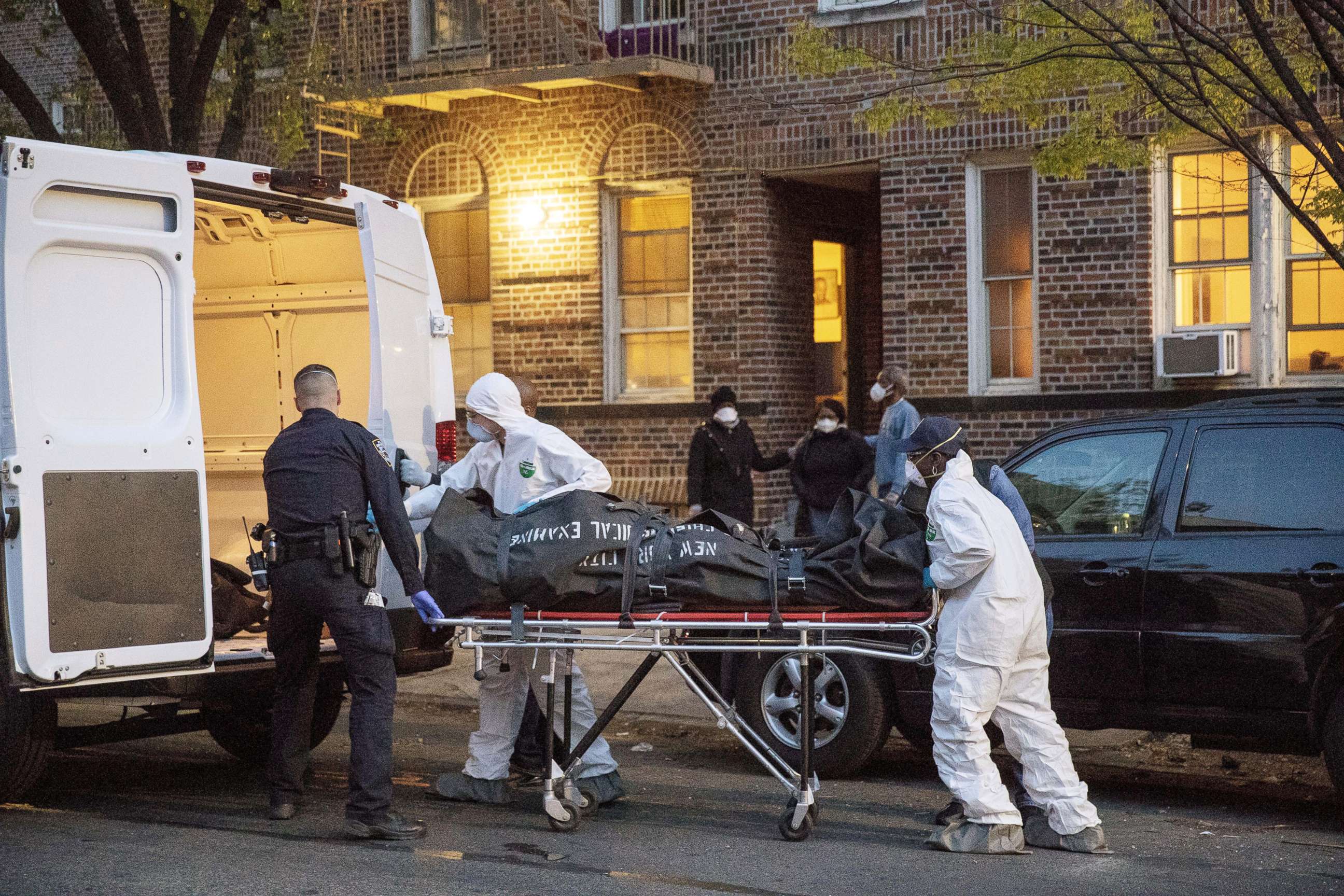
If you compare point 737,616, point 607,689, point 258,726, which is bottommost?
point 607,689

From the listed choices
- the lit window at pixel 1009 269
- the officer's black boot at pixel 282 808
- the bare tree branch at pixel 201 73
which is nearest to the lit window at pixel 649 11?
the lit window at pixel 1009 269

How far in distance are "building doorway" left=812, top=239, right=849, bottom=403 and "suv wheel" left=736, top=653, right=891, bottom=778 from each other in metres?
7.50

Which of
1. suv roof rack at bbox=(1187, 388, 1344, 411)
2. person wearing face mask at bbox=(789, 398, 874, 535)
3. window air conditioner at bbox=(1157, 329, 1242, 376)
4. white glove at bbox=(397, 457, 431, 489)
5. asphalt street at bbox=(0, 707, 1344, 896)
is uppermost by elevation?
window air conditioner at bbox=(1157, 329, 1242, 376)

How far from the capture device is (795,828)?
669cm

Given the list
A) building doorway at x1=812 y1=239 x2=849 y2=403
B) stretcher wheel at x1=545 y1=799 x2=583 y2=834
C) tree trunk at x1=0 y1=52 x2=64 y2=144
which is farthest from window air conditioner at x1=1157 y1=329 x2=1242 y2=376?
tree trunk at x1=0 y1=52 x2=64 y2=144

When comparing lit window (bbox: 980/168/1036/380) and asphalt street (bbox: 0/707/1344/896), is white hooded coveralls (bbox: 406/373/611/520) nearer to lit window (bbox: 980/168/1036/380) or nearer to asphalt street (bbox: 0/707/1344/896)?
asphalt street (bbox: 0/707/1344/896)

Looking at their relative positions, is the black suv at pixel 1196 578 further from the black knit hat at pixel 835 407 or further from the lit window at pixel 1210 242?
the lit window at pixel 1210 242

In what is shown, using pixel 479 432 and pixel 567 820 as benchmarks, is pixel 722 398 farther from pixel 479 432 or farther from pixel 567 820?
pixel 567 820

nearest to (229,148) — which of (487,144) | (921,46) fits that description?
(487,144)

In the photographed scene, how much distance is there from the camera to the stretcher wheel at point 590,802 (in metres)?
7.13

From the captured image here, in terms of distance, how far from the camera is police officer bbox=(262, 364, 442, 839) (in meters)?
6.77


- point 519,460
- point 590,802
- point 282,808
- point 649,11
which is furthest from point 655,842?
point 649,11

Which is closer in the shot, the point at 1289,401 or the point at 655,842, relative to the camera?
the point at 655,842

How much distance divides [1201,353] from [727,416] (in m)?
3.61
